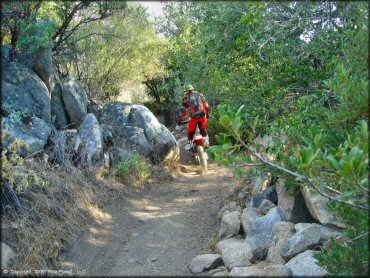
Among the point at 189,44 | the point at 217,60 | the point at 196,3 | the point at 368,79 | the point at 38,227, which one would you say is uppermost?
the point at 196,3

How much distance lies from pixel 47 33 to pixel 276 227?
5474 mm

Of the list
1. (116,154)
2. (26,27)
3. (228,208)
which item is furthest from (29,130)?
(228,208)

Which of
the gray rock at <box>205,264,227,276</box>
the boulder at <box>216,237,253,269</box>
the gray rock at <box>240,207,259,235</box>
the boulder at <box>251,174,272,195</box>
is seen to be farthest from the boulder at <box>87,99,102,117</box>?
the gray rock at <box>205,264,227,276</box>

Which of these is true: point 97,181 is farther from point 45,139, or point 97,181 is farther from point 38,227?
point 38,227

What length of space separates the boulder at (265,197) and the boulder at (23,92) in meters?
4.57

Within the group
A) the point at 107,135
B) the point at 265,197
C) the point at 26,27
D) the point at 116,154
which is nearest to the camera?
the point at 265,197

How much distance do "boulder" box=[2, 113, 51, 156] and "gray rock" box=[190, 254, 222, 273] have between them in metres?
3.37

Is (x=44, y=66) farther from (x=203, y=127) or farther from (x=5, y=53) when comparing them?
(x=203, y=127)

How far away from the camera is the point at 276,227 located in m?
5.50

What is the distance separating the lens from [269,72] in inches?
265

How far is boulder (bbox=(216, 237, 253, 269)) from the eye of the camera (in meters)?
5.24

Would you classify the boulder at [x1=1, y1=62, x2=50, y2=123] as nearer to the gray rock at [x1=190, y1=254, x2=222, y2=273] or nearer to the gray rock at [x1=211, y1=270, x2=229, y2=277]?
the gray rock at [x1=190, y1=254, x2=222, y2=273]

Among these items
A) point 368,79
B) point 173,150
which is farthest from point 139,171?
point 368,79

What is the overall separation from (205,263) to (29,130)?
4.24m
